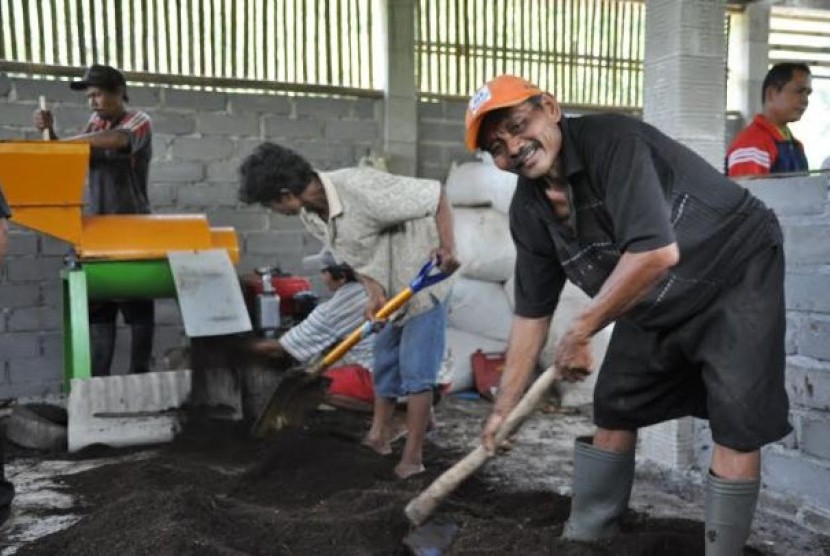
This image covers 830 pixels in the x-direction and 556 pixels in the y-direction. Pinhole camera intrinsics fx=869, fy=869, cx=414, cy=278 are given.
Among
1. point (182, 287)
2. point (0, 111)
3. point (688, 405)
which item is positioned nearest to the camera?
point (688, 405)

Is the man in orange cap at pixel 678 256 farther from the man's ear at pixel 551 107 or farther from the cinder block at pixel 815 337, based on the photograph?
the cinder block at pixel 815 337

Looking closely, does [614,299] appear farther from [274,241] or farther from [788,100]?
[274,241]

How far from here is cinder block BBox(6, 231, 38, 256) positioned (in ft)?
17.3

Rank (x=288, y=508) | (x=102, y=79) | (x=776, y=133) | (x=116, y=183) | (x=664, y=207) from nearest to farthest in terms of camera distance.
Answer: (x=664, y=207), (x=288, y=508), (x=776, y=133), (x=102, y=79), (x=116, y=183)

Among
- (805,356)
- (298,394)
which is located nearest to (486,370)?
(298,394)

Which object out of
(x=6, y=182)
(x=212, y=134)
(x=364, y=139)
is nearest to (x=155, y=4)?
(x=212, y=134)

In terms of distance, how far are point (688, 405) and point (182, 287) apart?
2560 millimetres

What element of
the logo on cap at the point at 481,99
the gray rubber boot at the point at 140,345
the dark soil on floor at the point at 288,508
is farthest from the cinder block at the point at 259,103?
the logo on cap at the point at 481,99

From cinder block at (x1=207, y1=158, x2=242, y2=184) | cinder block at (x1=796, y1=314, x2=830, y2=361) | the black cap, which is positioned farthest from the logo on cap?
cinder block at (x1=207, y1=158, x2=242, y2=184)

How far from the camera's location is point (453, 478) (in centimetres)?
256

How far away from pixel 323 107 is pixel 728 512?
4.53m

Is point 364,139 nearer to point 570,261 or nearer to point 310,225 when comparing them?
point 310,225

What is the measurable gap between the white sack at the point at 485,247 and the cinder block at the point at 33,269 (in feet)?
8.37

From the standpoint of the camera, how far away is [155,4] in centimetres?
578
